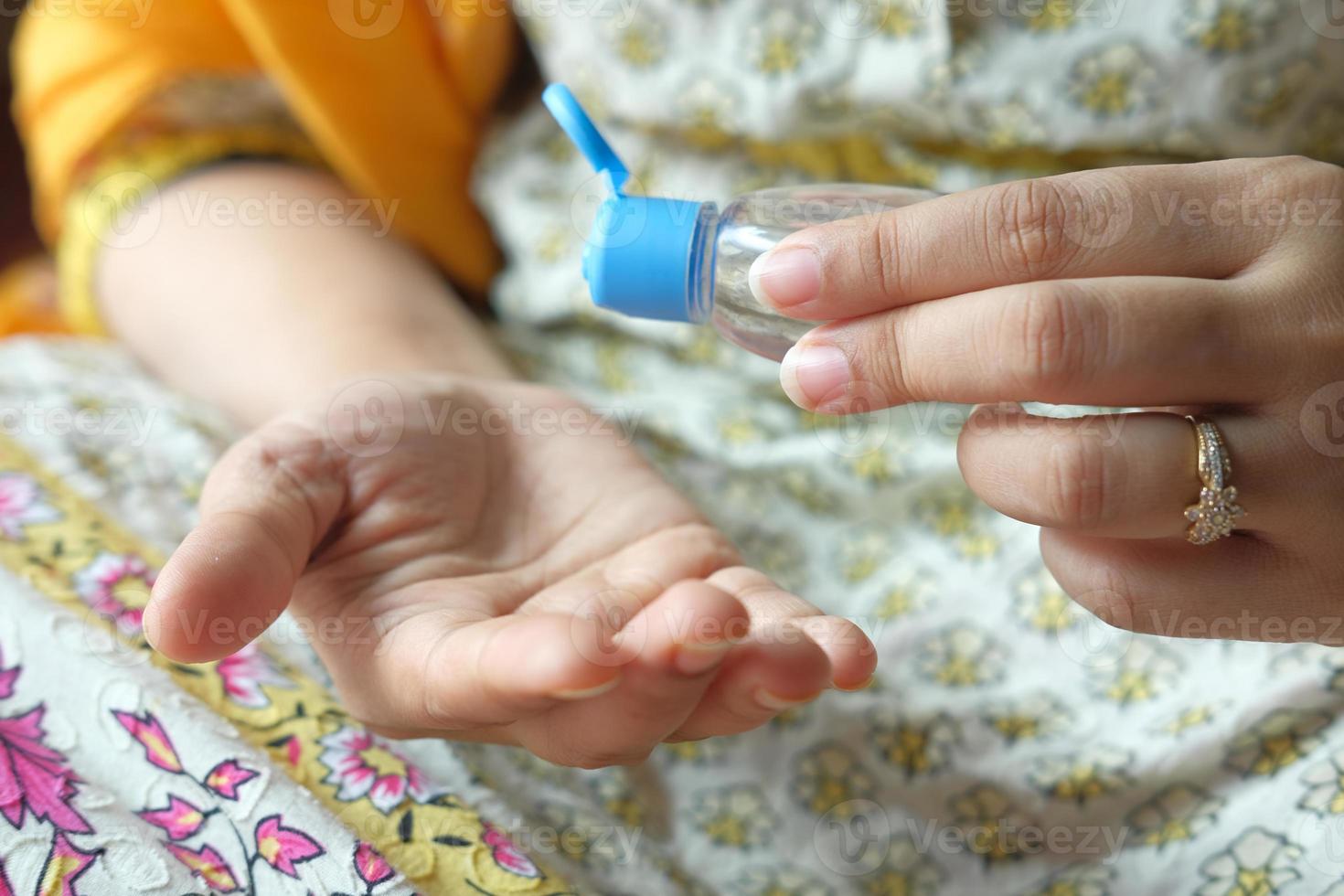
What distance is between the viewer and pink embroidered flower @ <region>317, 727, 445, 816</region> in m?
0.41

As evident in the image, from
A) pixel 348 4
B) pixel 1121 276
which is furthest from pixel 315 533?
pixel 348 4

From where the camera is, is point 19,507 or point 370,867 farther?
point 19,507

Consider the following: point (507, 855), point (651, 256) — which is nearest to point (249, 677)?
point (507, 855)

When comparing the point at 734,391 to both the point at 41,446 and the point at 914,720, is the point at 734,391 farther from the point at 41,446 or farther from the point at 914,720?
the point at 41,446

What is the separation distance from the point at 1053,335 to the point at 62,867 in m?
0.37

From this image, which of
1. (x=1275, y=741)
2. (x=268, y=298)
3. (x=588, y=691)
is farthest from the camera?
(x=268, y=298)

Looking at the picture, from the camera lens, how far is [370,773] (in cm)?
42

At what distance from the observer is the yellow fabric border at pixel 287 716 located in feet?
1.29

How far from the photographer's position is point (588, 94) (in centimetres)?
68
